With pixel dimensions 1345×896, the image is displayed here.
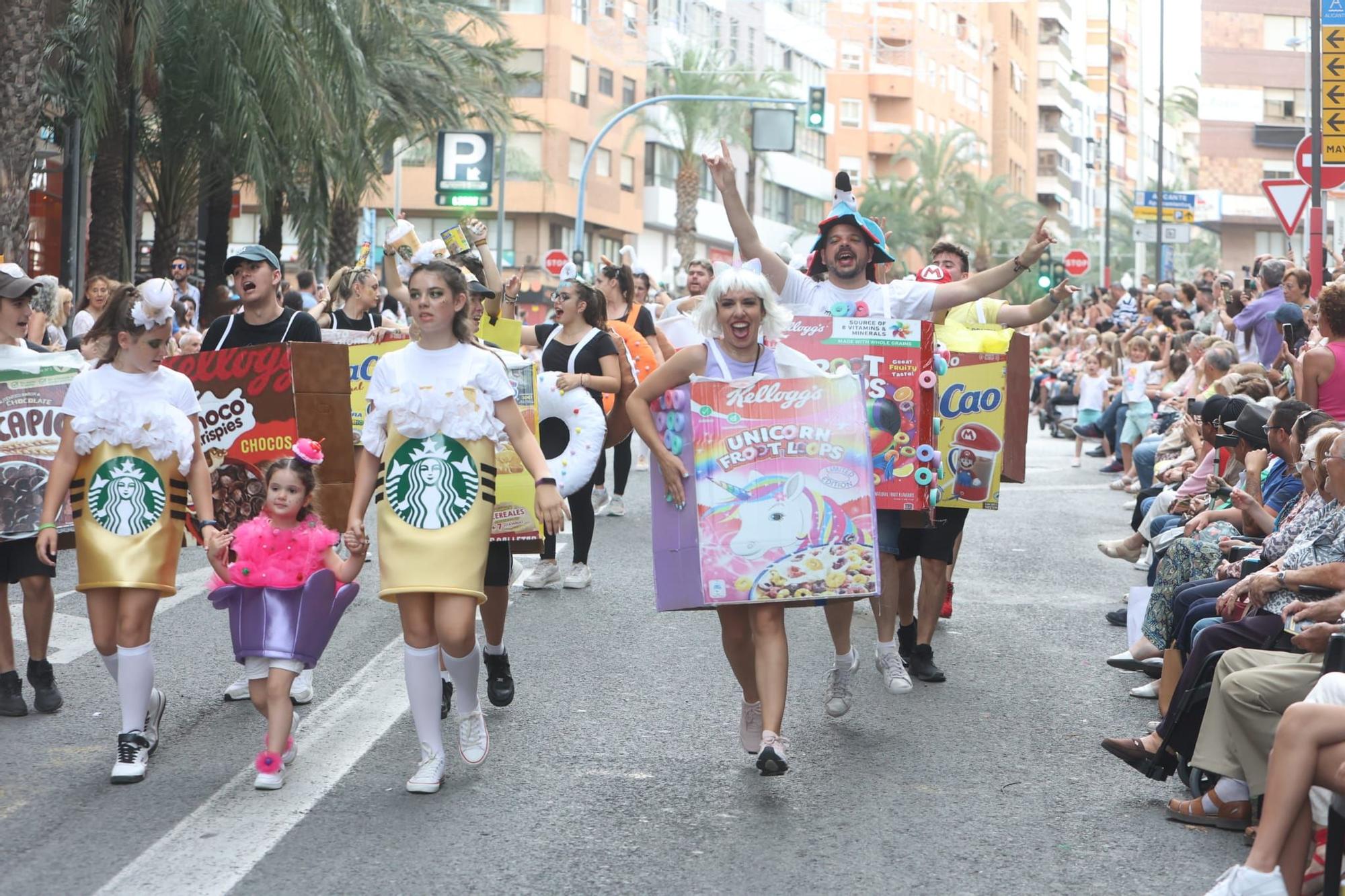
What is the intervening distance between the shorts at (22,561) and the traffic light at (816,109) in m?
26.1

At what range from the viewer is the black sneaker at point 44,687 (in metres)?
7.64

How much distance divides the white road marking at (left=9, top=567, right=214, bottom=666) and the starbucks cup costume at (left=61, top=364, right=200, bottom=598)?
1527 mm

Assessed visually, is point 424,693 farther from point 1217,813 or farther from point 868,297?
point 868,297

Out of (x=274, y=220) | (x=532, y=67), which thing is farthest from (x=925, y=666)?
(x=532, y=67)

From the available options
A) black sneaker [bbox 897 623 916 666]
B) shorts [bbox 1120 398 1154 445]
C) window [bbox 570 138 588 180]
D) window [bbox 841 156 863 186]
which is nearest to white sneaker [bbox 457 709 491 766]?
black sneaker [bbox 897 623 916 666]

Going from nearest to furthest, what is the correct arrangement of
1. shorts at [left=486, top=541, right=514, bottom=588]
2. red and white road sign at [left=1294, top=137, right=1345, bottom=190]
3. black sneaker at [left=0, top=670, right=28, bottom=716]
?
black sneaker at [left=0, top=670, right=28, bottom=716], shorts at [left=486, top=541, right=514, bottom=588], red and white road sign at [left=1294, top=137, right=1345, bottom=190]

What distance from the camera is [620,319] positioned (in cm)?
1449

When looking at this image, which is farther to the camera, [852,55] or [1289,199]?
[852,55]

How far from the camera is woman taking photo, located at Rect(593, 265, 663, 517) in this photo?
46.6ft

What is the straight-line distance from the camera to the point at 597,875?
17.5 feet

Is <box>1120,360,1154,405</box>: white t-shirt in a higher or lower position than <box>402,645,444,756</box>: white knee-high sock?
higher

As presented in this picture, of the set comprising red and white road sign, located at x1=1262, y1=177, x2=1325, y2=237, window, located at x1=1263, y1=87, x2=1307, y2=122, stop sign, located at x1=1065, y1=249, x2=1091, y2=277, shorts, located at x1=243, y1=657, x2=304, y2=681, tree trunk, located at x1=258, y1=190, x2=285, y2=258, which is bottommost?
shorts, located at x1=243, y1=657, x2=304, y2=681

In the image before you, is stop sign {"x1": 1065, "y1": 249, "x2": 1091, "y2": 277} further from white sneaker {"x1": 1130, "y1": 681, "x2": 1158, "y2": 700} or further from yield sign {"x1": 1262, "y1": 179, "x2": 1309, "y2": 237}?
white sneaker {"x1": 1130, "y1": 681, "x2": 1158, "y2": 700}

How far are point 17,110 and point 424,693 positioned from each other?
41.6 ft
